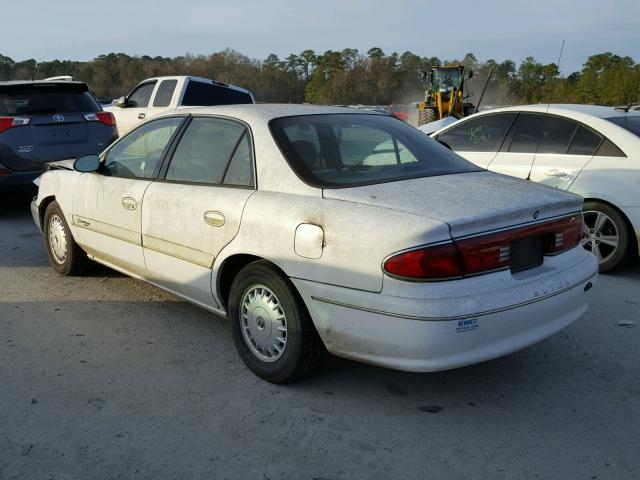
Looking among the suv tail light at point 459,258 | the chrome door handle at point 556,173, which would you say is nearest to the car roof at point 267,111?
the suv tail light at point 459,258

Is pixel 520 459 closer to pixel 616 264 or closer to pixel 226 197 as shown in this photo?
pixel 226 197

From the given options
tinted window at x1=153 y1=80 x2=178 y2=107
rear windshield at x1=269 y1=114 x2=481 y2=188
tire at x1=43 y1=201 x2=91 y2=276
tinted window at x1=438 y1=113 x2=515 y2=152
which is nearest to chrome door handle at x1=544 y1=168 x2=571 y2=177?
tinted window at x1=438 y1=113 x2=515 y2=152

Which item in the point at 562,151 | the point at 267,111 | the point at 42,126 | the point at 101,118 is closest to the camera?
the point at 267,111

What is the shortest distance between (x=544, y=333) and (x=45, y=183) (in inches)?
178

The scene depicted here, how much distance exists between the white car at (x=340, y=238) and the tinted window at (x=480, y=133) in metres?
2.64

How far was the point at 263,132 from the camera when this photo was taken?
393 cm

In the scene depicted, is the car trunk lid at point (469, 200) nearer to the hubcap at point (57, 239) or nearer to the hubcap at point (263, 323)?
the hubcap at point (263, 323)

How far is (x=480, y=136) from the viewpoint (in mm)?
7129

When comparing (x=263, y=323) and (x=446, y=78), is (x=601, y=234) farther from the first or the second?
(x=446, y=78)

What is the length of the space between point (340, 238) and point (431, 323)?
24.1 inches

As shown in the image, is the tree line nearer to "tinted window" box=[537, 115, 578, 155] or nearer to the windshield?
the windshield

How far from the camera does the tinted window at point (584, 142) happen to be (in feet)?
20.0

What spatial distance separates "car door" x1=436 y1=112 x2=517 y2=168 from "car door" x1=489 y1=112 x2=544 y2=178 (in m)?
0.08

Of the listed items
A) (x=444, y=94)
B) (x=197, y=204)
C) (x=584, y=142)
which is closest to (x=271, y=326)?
(x=197, y=204)
